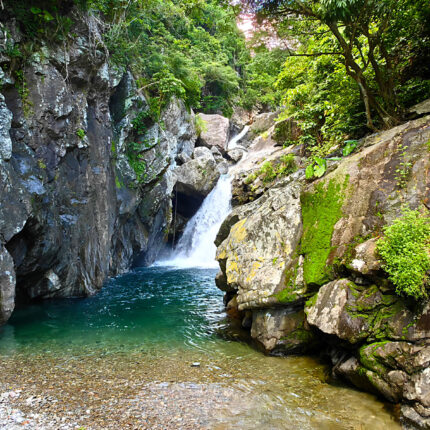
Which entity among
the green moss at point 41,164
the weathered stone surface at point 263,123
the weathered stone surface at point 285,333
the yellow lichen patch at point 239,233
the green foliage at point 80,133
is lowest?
the weathered stone surface at point 285,333

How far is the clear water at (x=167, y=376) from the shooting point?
4277 millimetres

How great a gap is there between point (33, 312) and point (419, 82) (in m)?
13.0

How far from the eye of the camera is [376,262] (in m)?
4.98

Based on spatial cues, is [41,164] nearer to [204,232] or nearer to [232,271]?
[232,271]

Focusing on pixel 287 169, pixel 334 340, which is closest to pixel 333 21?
pixel 334 340

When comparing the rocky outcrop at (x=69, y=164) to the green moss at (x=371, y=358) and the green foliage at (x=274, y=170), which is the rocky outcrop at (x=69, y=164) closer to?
the green foliage at (x=274, y=170)

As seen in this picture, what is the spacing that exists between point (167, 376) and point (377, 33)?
865 cm

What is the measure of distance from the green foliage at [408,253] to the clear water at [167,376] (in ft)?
5.89

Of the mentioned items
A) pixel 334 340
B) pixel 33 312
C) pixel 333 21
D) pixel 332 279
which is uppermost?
pixel 333 21

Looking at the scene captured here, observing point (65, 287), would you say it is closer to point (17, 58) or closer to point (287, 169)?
point (17, 58)

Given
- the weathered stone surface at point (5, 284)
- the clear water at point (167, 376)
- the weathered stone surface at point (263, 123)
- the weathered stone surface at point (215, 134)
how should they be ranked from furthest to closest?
the weathered stone surface at point (263, 123), the weathered stone surface at point (215, 134), the weathered stone surface at point (5, 284), the clear water at point (167, 376)

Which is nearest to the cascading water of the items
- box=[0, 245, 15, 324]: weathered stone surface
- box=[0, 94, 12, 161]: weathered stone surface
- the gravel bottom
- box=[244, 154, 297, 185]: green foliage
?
box=[244, 154, 297, 185]: green foliage

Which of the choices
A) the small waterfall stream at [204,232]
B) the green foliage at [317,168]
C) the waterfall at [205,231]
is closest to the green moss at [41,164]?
the green foliage at [317,168]

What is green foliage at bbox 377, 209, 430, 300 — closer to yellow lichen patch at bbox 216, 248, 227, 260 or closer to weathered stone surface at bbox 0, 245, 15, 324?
yellow lichen patch at bbox 216, 248, 227, 260
